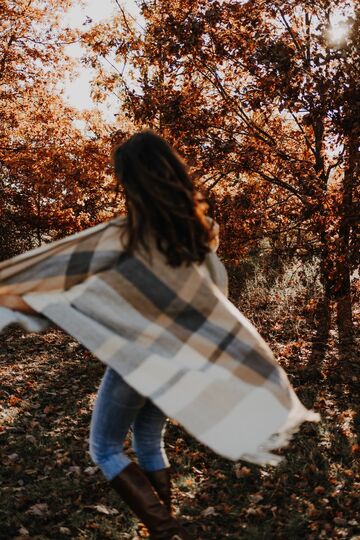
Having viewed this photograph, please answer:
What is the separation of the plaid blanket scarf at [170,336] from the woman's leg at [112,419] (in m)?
0.15

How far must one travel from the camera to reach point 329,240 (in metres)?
6.59

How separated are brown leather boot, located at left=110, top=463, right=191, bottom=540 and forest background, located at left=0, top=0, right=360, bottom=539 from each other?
1113 millimetres

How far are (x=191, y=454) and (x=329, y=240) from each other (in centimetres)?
322

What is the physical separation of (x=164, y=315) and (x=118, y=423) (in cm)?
57

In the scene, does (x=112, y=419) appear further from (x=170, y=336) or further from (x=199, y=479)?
(x=199, y=479)

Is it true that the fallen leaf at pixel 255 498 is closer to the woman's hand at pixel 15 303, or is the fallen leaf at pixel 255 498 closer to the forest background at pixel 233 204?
the forest background at pixel 233 204

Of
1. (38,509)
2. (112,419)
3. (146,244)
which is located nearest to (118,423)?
(112,419)

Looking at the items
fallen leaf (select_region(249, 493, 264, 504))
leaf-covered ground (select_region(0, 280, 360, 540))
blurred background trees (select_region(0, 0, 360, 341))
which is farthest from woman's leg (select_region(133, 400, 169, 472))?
blurred background trees (select_region(0, 0, 360, 341))

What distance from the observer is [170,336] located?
229 cm

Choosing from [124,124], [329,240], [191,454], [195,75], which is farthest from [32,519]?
[124,124]

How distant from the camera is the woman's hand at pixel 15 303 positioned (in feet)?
8.04

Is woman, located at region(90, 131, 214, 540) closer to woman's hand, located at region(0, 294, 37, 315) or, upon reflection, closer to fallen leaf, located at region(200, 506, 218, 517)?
woman's hand, located at region(0, 294, 37, 315)

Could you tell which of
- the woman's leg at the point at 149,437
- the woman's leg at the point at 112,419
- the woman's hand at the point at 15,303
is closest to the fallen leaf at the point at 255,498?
the woman's leg at the point at 149,437

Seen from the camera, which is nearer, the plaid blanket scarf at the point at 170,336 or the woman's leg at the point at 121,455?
the plaid blanket scarf at the point at 170,336
